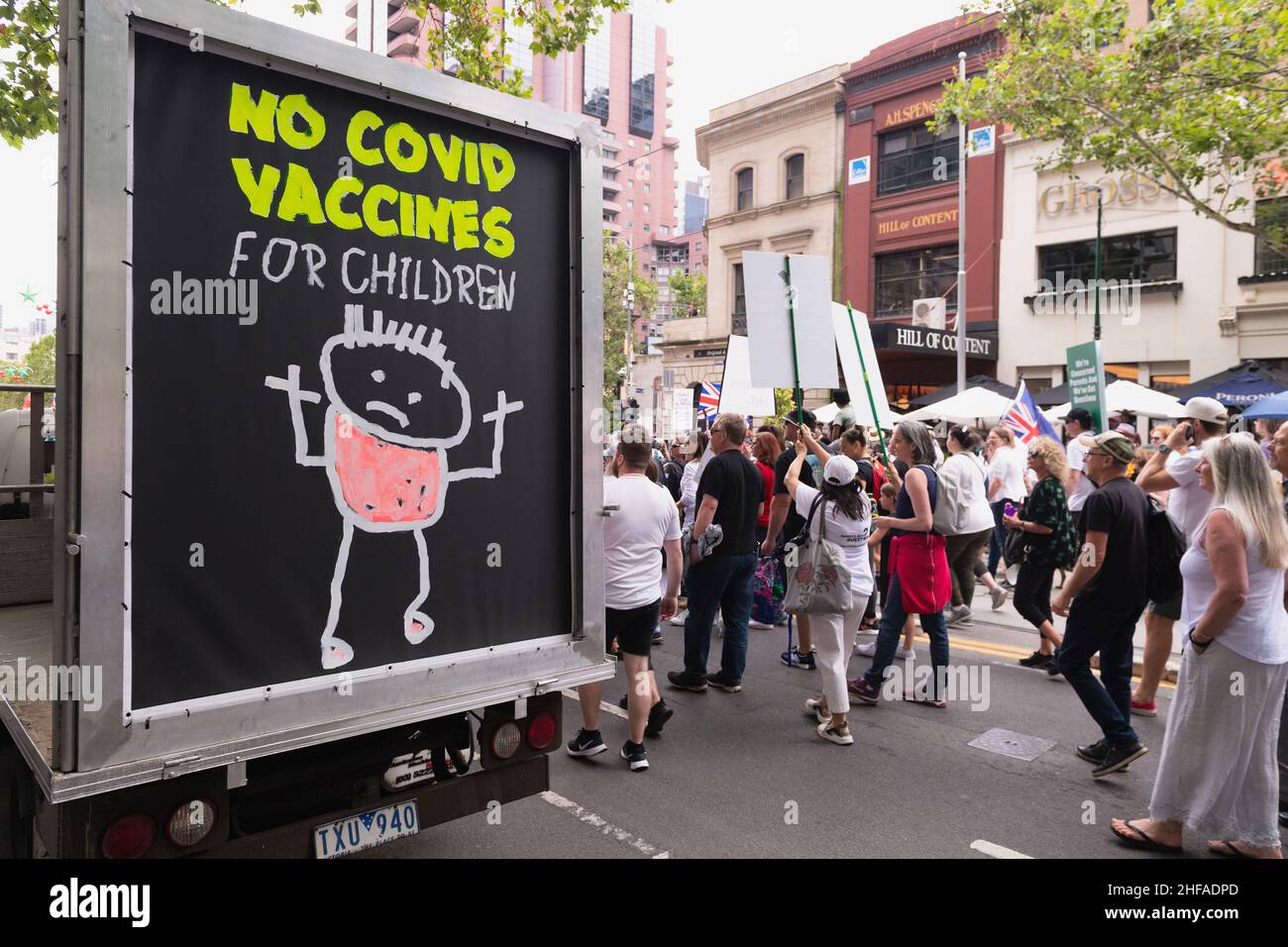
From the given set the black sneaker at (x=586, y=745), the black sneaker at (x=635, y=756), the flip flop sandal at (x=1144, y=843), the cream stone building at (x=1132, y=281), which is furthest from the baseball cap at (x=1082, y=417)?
the cream stone building at (x=1132, y=281)

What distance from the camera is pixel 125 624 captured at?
7.84 feet

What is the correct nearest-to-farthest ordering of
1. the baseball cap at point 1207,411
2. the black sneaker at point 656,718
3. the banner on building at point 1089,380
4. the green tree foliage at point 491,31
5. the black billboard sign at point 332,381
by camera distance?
the black billboard sign at point 332,381
the black sneaker at point 656,718
the baseball cap at point 1207,411
the green tree foliage at point 491,31
the banner on building at point 1089,380

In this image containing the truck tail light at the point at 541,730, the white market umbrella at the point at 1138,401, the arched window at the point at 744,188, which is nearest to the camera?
the truck tail light at the point at 541,730

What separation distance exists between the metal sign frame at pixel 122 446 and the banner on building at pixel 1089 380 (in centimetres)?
946

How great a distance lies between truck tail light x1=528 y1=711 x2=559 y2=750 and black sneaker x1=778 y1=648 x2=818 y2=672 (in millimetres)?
4153

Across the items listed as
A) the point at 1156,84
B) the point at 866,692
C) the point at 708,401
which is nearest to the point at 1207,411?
the point at 866,692

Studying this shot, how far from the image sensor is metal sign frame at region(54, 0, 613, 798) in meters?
2.28

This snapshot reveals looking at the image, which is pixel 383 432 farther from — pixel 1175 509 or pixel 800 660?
pixel 1175 509

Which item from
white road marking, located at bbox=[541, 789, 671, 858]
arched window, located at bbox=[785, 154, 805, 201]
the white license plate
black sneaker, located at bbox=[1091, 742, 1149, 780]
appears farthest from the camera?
arched window, located at bbox=[785, 154, 805, 201]

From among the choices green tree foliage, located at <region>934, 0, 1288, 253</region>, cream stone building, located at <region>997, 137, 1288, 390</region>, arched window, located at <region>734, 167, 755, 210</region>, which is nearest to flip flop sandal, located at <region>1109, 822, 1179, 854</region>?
green tree foliage, located at <region>934, 0, 1288, 253</region>

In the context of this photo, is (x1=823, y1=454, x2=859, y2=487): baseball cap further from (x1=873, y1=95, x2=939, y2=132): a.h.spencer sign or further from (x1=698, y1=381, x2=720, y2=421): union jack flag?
(x1=873, y1=95, x2=939, y2=132): a.h.spencer sign

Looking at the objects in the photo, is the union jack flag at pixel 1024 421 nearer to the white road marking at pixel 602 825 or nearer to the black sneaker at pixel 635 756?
the black sneaker at pixel 635 756

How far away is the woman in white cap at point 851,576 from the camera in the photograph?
18.1 ft

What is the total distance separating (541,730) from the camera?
356 cm
